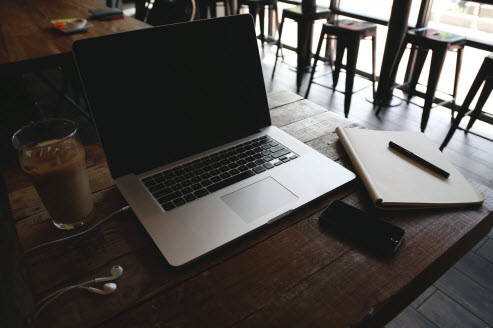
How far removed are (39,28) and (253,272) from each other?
7.07ft

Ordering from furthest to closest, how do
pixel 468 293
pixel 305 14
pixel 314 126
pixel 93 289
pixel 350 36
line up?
pixel 305 14 → pixel 350 36 → pixel 468 293 → pixel 314 126 → pixel 93 289

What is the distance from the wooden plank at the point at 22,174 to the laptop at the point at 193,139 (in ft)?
0.53

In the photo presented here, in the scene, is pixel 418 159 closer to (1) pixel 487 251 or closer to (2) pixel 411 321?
(2) pixel 411 321

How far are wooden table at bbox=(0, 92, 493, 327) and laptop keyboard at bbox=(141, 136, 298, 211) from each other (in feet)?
0.27

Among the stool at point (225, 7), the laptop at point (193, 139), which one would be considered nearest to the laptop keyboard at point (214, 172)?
the laptop at point (193, 139)

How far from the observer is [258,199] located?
0.67m

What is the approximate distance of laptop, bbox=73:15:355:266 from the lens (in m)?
0.63

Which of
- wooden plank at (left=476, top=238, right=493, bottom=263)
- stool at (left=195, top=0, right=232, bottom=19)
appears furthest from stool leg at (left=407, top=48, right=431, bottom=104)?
stool at (left=195, top=0, right=232, bottom=19)

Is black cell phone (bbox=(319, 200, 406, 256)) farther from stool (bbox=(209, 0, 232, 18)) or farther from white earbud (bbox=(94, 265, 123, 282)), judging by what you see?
stool (bbox=(209, 0, 232, 18))

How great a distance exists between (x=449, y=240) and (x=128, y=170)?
2.11 ft

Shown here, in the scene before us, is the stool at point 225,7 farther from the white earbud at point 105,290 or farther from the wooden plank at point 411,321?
the white earbud at point 105,290

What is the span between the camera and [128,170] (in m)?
0.72

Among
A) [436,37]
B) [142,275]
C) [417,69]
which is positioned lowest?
[417,69]

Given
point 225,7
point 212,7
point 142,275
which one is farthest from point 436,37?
point 212,7
